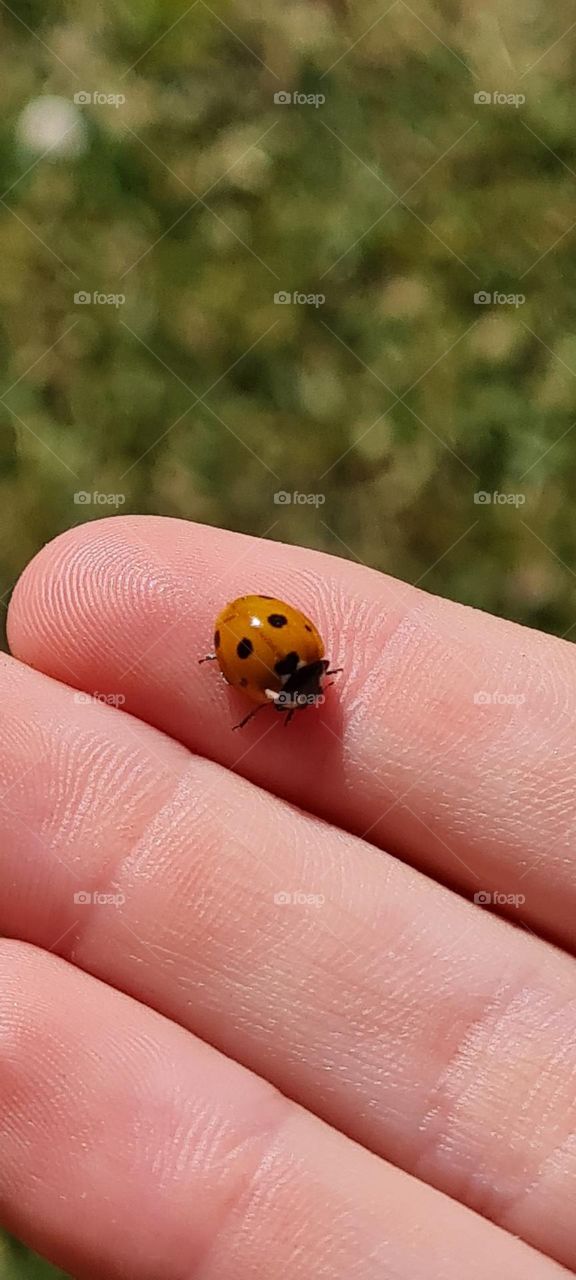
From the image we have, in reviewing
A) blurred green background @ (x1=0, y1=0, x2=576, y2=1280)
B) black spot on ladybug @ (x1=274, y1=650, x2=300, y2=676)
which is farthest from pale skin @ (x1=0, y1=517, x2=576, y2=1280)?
blurred green background @ (x1=0, y1=0, x2=576, y2=1280)

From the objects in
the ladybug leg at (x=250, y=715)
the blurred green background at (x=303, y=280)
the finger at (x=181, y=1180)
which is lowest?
the finger at (x=181, y=1180)

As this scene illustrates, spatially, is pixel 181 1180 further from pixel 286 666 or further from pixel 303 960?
pixel 286 666

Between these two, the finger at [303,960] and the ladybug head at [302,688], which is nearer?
the finger at [303,960]

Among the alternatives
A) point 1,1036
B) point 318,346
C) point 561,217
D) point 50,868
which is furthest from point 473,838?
point 561,217

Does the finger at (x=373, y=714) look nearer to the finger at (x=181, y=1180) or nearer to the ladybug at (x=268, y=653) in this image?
the ladybug at (x=268, y=653)

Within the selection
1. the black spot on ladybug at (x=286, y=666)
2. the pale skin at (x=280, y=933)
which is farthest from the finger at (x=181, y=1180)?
the black spot on ladybug at (x=286, y=666)

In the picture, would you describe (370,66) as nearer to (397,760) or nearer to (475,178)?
(475,178)

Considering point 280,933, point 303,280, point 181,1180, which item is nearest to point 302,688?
point 280,933

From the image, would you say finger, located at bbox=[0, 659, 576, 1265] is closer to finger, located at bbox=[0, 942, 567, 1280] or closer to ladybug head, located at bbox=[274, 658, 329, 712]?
finger, located at bbox=[0, 942, 567, 1280]
